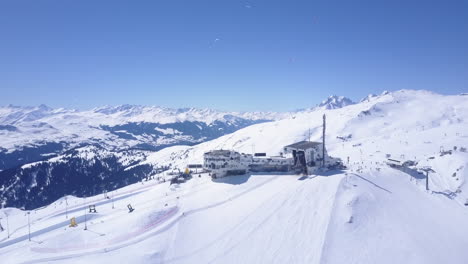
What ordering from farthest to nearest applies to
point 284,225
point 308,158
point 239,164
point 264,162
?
1. point 264,162
2. point 239,164
3. point 308,158
4. point 284,225

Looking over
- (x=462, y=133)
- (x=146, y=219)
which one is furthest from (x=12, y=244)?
(x=462, y=133)

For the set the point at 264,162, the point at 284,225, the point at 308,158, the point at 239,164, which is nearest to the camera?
the point at 284,225

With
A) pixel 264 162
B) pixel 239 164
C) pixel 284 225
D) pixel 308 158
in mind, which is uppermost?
pixel 308 158

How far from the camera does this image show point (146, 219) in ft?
169

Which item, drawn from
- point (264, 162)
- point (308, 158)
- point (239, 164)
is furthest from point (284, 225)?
point (264, 162)

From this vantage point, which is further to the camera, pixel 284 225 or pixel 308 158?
pixel 308 158

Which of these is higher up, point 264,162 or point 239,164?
point 264,162

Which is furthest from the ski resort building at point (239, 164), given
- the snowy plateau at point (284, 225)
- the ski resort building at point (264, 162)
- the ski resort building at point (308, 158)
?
the snowy plateau at point (284, 225)

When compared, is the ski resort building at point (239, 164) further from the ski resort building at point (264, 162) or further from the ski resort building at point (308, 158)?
the ski resort building at point (308, 158)

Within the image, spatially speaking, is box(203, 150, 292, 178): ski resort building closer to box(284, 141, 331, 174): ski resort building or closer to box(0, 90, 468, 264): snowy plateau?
box(284, 141, 331, 174): ski resort building

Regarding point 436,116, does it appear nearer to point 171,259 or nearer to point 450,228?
point 450,228

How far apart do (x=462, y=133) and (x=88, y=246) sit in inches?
5538

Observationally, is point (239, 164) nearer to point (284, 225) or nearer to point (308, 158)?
point (308, 158)

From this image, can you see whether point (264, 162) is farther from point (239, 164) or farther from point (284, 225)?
point (284, 225)
